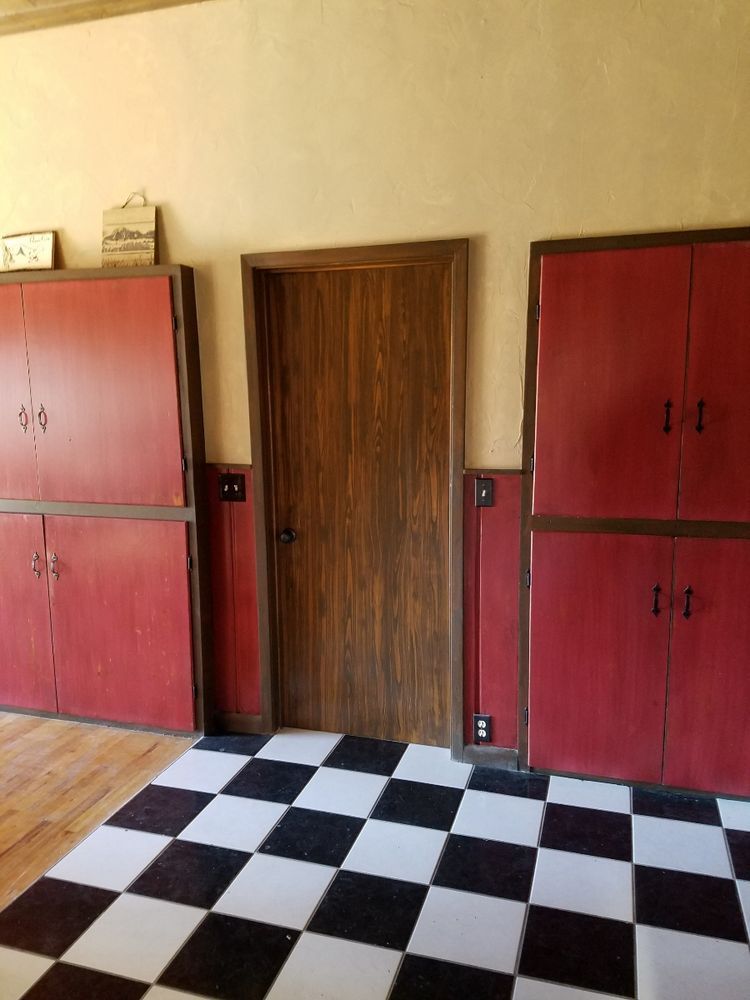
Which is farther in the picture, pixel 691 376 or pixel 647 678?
pixel 647 678

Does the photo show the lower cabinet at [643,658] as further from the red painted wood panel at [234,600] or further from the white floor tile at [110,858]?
the white floor tile at [110,858]

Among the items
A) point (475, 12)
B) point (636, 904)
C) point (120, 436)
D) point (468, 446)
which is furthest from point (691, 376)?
point (120, 436)

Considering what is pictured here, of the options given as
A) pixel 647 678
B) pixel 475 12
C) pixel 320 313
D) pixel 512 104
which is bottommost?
pixel 647 678

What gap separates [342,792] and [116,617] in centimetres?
133

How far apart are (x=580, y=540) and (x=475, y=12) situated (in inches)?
78.5

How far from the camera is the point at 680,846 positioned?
2.43 m

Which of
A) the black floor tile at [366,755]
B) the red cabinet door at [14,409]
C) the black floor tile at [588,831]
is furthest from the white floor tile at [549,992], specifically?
the red cabinet door at [14,409]

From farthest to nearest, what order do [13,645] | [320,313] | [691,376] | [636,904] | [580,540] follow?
[13,645] → [320,313] → [580,540] → [691,376] → [636,904]

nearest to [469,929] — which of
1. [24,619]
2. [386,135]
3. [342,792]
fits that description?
[342,792]

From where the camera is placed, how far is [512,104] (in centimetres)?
260

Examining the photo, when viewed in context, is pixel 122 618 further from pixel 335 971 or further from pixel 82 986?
pixel 335 971

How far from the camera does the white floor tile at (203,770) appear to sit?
2.85m

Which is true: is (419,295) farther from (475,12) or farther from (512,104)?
(475,12)

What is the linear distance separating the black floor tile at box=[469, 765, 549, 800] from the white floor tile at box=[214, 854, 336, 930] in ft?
2.54
